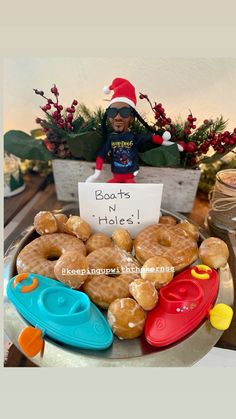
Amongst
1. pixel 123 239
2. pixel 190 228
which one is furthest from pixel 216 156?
pixel 123 239

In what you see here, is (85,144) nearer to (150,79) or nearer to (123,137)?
(123,137)

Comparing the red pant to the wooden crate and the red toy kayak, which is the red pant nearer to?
the wooden crate

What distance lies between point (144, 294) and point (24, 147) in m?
0.46

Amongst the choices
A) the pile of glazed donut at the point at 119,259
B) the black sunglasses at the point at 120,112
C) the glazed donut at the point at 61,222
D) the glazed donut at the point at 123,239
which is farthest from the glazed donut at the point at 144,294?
the black sunglasses at the point at 120,112

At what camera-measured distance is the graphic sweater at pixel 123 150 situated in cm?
67

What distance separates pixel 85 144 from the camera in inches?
27.8

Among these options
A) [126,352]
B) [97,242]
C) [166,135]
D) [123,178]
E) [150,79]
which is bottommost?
[126,352]

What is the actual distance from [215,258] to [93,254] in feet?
0.78

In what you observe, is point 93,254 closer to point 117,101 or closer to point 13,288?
point 13,288

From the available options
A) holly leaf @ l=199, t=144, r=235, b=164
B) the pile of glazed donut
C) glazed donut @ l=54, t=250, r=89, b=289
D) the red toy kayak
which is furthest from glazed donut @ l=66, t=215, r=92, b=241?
holly leaf @ l=199, t=144, r=235, b=164

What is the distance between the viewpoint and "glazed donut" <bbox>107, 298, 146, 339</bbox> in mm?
492

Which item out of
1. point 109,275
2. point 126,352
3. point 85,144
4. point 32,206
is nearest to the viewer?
point 126,352

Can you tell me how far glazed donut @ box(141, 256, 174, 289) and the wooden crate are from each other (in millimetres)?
251

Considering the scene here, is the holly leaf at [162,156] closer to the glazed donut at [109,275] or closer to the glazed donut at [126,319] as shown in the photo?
the glazed donut at [109,275]
